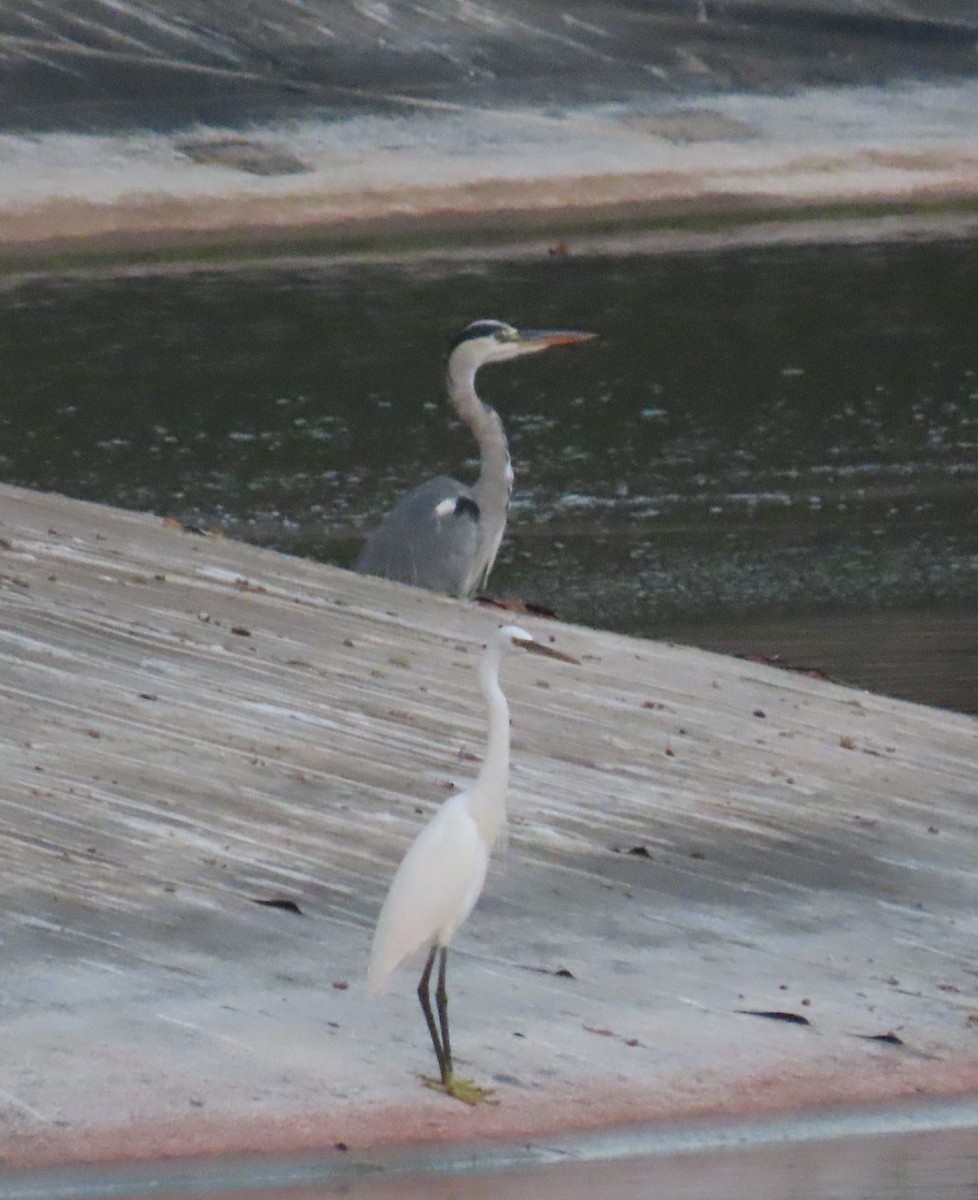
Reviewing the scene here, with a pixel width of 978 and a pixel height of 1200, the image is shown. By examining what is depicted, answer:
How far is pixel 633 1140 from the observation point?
700 centimetres

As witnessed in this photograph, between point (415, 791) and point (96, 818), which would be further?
point (415, 791)

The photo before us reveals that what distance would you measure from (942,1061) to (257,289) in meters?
24.9

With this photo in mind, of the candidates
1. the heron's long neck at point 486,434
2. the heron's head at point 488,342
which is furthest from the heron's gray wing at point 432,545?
the heron's head at point 488,342

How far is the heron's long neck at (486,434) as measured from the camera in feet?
44.8

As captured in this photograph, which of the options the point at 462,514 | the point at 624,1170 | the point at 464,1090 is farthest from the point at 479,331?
the point at 624,1170

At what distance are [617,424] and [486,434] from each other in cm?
908

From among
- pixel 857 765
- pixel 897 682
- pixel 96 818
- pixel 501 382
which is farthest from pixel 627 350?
pixel 96 818

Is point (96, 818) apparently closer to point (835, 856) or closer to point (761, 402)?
point (835, 856)

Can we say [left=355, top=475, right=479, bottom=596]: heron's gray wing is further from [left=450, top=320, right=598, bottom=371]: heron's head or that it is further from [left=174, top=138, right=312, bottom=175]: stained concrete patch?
[left=174, top=138, right=312, bottom=175]: stained concrete patch

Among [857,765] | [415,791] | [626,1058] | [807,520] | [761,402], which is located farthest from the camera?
[761,402]

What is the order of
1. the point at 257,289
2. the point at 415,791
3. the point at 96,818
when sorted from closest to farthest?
the point at 96,818, the point at 415,791, the point at 257,289

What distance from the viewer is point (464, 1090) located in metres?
7.08

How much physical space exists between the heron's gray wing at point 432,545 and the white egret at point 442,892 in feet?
18.6

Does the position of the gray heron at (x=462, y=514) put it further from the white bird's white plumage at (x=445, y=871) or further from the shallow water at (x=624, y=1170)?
the shallow water at (x=624, y=1170)
